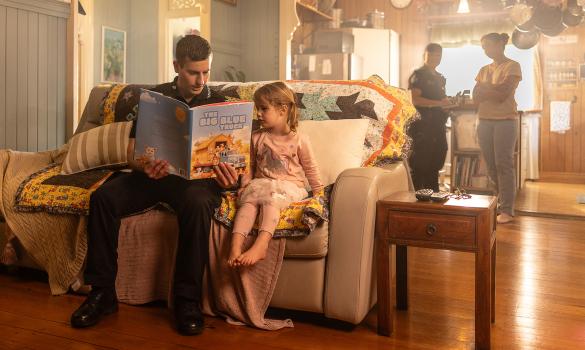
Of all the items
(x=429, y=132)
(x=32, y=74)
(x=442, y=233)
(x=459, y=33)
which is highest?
(x=459, y=33)

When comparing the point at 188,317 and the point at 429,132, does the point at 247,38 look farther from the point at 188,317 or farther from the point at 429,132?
the point at 188,317

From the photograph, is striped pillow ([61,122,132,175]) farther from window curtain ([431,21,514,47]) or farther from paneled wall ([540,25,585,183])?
paneled wall ([540,25,585,183])

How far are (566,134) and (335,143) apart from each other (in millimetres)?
5826

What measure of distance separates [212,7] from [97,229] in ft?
13.1

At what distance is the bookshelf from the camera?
18.2 feet

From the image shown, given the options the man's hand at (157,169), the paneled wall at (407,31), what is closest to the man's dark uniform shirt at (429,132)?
the man's hand at (157,169)

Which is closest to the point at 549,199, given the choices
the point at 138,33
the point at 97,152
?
the point at 138,33

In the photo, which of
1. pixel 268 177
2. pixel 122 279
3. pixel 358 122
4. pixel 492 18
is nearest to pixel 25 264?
pixel 122 279

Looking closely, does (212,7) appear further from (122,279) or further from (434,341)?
(434,341)

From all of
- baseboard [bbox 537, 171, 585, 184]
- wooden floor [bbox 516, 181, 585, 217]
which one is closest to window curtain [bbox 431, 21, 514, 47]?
baseboard [bbox 537, 171, 585, 184]

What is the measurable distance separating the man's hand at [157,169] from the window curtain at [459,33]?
6.32 metres

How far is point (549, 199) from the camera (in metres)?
5.56

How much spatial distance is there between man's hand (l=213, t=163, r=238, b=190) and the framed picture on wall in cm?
382

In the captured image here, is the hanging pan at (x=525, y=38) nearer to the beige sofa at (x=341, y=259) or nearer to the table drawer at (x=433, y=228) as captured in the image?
the beige sofa at (x=341, y=259)
